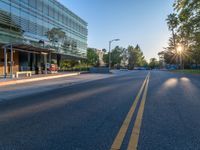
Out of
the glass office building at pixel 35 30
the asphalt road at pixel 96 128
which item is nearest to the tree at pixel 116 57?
the glass office building at pixel 35 30

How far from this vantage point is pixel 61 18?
42750mm

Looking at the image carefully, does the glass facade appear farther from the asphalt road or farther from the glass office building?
the asphalt road

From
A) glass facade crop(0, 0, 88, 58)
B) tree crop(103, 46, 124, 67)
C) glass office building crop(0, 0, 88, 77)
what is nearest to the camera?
glass office building crop(0, 0, 88, 77)

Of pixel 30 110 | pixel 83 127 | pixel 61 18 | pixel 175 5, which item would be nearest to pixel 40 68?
pixel 61 18

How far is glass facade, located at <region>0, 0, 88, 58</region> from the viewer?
26.5m

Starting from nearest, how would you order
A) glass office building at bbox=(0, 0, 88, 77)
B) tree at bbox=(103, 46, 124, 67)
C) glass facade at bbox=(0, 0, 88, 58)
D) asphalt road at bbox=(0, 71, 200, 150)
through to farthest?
asphalt road at bbox=(0, 71, 200, 150) → glass office building at bbox=(0, 0, 88, 77) → glass facade at bbox=(0, 0, 88, 58) → tree at bbox=(103, 46, 124, 67)

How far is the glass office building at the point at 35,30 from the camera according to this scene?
25922 mm

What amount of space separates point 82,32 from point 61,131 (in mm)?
52346

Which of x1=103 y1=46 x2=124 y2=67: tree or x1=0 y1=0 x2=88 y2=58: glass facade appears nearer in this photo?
x1=0 y1=0 x2=88 y2=58: glass facade

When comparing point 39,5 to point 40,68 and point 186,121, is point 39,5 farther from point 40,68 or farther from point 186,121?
point 186,121

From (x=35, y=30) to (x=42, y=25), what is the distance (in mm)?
2734

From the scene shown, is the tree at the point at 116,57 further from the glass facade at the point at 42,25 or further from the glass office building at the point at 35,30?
the glass office building at the point at 35,30

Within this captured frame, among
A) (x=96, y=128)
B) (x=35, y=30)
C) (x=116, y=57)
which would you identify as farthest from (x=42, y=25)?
(x=116, y=57)

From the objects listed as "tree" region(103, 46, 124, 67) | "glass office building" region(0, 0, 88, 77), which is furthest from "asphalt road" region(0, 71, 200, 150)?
"tree" region(103, 46, 124, 67)
